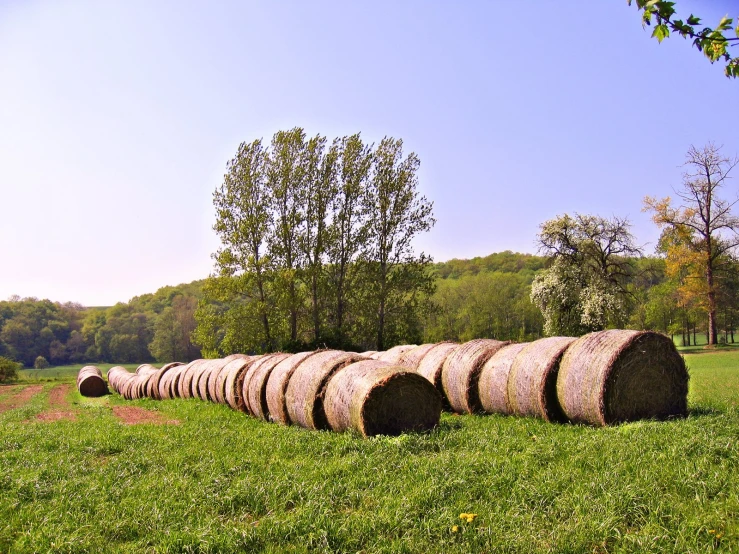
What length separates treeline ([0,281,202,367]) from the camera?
298 ft

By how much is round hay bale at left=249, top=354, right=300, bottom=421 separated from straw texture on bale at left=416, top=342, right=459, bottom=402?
3.41 m

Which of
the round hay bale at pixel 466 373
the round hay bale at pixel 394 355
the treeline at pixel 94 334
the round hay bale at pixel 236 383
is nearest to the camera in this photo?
the round hay bale at pixel 466 373

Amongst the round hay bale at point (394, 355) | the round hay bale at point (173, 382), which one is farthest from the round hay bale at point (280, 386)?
the round hay bale at point (173, 382)

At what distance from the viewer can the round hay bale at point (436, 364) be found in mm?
13625

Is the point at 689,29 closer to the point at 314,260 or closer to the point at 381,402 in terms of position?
the point at 381,402

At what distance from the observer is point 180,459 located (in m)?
7.89

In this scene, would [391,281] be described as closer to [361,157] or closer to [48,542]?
[361,157]

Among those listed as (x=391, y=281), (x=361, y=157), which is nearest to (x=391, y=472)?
(x=391, y=281)

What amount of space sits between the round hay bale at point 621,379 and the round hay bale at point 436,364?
3639 mm

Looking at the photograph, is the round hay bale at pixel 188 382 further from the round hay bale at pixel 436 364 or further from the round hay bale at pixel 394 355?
the round hay bale at pixel 436 364

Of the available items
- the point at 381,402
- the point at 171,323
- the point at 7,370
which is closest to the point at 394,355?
the point at 381,402

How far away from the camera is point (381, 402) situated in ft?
32.1

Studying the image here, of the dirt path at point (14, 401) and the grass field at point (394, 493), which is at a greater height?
the grass field at point (394, 493)

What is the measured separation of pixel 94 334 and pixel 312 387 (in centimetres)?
10251
